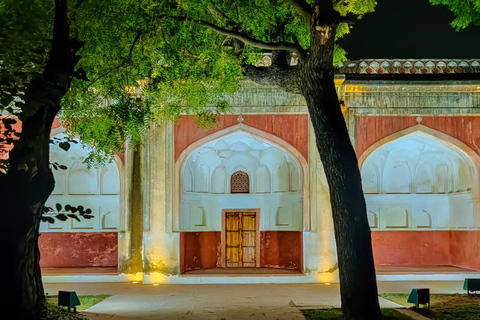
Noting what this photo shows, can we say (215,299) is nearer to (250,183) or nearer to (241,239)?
(241,239)

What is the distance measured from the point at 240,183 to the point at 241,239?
143 cm

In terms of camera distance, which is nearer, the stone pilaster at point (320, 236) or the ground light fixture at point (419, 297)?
the ground light fixture at point (419, 297)

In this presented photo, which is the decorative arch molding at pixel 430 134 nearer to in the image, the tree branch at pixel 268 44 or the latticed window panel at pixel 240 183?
the latticed window panel at pixel 240 183

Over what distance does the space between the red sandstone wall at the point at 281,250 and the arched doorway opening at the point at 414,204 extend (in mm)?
2220

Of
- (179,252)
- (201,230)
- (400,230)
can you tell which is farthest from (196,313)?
(400,230)

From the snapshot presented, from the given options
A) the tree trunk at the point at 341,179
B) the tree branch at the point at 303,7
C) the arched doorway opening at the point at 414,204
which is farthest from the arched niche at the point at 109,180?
the tree branch at the point at 303,7

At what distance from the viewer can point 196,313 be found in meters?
8.02

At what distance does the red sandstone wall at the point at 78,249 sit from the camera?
13.2 m

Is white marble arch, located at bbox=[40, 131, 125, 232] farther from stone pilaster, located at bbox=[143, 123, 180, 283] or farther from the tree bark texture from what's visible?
the tree bark texture

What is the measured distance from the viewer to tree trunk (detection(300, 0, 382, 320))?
6.71 m

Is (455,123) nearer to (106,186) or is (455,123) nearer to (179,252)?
(179,252)

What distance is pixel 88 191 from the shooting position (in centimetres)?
1352

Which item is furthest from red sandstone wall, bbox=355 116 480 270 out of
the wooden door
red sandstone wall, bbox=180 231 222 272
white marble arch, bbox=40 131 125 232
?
white marble arch, bbox=40 131 125 232

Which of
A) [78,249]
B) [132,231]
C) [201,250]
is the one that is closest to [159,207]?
[132,231]
